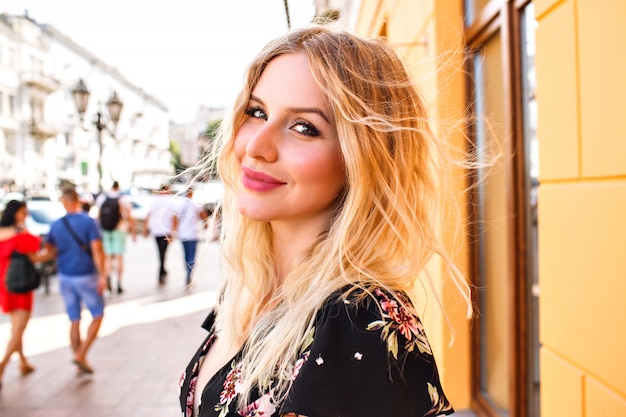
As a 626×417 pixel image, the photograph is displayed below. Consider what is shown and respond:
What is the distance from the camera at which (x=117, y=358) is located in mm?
6121

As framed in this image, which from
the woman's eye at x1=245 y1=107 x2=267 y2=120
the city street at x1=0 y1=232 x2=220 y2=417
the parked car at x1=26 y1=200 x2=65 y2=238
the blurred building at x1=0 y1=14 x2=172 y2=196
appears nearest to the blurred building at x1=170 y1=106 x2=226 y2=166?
the woman's eye at x1=245 y1=107 x2=267 y2=120

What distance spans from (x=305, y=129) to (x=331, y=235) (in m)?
0.28

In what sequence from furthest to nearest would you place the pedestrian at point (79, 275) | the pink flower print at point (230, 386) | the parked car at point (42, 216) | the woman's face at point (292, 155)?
1. the parked car at point (42, 216)
2. the pedestrian at point (79, 275)
3. the woman's face at point (292, 155)
4. the pink flower print at point (230, 386)

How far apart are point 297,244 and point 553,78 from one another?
4.20 ft

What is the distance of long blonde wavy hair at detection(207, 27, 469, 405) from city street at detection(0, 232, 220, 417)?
2.79 ft

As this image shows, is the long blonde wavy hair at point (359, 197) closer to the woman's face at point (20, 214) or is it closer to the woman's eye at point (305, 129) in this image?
the woman's eye at point (305, 129)

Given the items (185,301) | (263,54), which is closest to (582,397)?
(263,54)

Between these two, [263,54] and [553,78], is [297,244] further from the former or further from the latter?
[553,78]

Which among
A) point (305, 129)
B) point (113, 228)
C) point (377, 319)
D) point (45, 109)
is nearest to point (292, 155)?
point (305, 129)

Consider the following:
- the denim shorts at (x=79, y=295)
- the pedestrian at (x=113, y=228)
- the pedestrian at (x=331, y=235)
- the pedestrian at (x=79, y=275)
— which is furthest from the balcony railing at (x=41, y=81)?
the pedestrian at (x=331, y=235)

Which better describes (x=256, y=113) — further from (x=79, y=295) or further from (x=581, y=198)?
(x=79, y=295)

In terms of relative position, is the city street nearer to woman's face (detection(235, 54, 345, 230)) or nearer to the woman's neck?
the woman's neck

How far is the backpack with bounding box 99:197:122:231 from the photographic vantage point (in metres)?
9.37

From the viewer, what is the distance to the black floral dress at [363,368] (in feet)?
3.58
